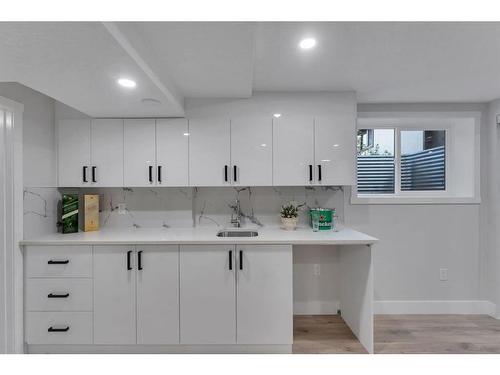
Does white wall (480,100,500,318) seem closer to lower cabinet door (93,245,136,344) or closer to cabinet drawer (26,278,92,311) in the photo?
lower cabinet door (93,245,136,344)

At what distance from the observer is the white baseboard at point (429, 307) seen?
3.12 metres

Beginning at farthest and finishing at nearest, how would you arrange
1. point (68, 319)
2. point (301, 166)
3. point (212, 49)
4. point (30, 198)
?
point (301, 166)
point (30, 198)
point (68, 319)
point (212, 49)

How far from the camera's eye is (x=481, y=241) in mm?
3154

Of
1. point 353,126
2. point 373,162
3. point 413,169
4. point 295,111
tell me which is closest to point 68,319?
point 295,111

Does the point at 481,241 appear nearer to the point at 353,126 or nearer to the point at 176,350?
the point at 353,126

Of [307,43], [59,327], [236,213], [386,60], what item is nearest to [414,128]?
[386,60]

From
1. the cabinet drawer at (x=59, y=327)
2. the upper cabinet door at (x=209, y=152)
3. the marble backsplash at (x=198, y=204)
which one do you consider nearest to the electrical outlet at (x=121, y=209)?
the marble backsplash at (x=198, y=204)

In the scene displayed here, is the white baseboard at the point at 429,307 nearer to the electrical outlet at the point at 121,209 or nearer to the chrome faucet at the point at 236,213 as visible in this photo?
the chrome faucet at the point at 236,213

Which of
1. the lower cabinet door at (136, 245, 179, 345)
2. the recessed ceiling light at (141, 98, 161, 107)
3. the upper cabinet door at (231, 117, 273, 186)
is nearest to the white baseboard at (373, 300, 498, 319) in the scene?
the upper cabinet door at (231, 117, 273, 186)

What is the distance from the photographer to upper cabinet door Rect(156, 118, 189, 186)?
2742 mm

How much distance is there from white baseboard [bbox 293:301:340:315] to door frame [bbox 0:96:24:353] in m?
2.40

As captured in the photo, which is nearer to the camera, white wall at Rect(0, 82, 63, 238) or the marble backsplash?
white wall at Rect(0, 82, 63, 238)

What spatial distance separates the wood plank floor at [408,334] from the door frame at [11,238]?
2.19 meters

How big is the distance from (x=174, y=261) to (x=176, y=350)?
0.70 meters
